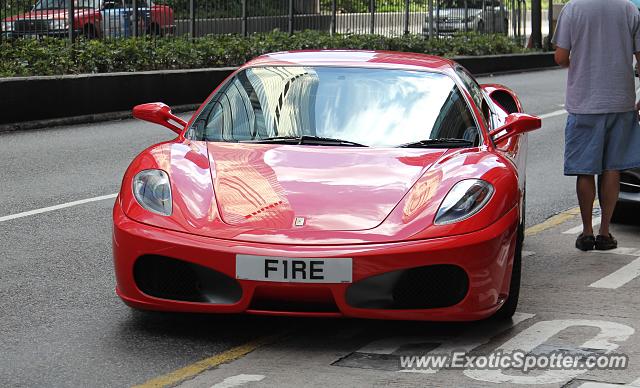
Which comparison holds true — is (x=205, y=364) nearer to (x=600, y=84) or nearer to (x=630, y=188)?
(x=600, y=84)

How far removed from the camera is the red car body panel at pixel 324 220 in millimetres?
5594

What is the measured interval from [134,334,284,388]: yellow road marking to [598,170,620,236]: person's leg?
10.2 feet

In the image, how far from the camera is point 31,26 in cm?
1758

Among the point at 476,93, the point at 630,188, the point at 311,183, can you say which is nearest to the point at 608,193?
the point at 630,188

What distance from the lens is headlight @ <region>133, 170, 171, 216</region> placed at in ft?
19.6

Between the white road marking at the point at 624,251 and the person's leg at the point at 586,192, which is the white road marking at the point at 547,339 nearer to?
the white road marking at the point at 624,251

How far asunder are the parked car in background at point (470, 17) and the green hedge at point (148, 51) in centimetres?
303

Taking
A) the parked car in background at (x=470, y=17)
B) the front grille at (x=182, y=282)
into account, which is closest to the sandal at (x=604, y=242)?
the front grille at (x=182, y=282)

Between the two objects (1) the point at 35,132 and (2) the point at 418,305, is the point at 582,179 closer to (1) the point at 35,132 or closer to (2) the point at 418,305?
(2) the point at 418,305

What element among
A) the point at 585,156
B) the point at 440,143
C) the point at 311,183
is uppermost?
the point at 440,143

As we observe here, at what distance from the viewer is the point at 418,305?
5.68 meters

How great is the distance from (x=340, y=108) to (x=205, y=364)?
1962 millimetres

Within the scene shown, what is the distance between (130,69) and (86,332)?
42.0ft

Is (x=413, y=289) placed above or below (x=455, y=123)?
below
